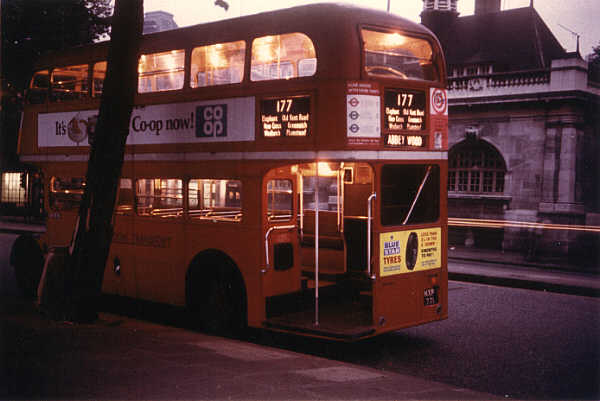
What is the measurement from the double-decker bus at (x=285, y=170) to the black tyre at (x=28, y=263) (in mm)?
2117

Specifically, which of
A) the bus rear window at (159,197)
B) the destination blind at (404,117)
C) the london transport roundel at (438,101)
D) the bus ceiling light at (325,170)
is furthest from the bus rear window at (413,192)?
the bus rear window at (159,197)

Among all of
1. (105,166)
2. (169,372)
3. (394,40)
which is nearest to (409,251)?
(394,40)

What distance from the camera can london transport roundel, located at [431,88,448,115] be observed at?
27.9 feet

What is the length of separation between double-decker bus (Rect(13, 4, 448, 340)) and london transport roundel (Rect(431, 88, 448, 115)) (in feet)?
0.10

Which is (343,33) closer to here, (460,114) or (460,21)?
(460,114)

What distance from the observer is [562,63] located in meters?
24.1

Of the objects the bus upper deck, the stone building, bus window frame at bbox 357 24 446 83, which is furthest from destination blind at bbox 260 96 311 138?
the stone building

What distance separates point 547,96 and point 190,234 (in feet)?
62.4

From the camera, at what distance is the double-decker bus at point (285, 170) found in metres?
8.02

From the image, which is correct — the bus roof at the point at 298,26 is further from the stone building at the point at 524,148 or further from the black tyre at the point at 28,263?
the stone building at the point at 524,148

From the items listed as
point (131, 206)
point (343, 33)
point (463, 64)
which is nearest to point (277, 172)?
point (343, 33)

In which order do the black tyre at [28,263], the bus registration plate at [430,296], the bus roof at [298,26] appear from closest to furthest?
1. the bus roof at [298,26]
2. the bus registration plate at [430,296]
3. the black tyre at [28,263]

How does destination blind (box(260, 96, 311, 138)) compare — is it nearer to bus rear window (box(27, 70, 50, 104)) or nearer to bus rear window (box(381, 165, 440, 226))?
bus rear window (box(381, 165, 440, 226))

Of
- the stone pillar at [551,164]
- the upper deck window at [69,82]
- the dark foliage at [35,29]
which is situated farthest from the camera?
the stone pillar at [551,164]
